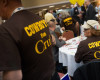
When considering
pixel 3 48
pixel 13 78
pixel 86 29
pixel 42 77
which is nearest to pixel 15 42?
pixel 3 48

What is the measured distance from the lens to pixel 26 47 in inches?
30.8

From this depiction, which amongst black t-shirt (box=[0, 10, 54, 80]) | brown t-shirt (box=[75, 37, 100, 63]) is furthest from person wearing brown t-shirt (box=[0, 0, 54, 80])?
brown t-shirt (box=[75, 37, 100, 63])

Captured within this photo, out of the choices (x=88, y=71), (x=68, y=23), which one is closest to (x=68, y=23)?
(x=68, y=23)

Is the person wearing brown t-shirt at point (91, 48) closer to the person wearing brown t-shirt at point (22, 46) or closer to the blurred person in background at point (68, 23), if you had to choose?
the person wearing brown t-shirt at point (22, 46)

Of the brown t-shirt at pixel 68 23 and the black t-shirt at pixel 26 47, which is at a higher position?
the black t-shirt at pixel 26 47

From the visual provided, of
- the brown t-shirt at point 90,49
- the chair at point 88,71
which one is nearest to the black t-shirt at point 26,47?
the chair at point 88,71

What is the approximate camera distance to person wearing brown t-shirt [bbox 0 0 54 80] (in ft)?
2.31

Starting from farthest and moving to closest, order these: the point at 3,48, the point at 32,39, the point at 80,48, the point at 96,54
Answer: the point at 80,48 < the point at 96,54 < the point at 32,39 < the point at 3,48

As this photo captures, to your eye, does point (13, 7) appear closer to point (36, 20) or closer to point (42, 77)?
point (36, 20)

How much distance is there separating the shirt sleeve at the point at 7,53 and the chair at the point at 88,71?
651mm

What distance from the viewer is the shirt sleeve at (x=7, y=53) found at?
2.27 ft

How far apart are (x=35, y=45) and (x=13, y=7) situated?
27cm

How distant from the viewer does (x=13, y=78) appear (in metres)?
0.73

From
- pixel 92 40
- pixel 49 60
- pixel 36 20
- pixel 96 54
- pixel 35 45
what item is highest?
pixel 36 20
